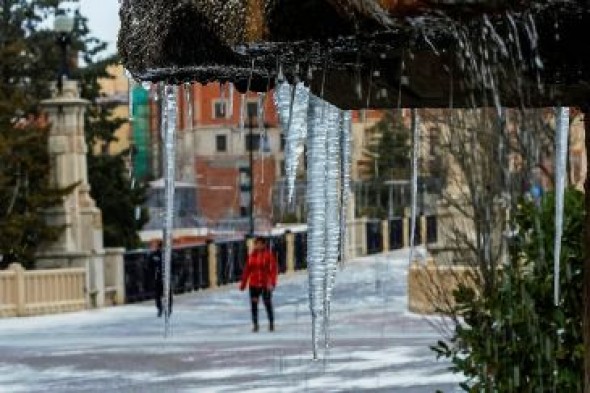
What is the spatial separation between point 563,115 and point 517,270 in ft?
10.1

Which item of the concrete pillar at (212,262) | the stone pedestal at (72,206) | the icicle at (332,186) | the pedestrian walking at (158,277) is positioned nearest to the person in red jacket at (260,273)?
the pedestrian walking at (158,277)

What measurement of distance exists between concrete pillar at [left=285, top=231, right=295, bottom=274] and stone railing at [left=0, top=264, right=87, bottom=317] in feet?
42.9

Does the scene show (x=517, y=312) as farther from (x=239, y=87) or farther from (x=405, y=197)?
(x=405, y=197)

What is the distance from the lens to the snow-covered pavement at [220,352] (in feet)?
45.5

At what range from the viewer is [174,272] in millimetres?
30766

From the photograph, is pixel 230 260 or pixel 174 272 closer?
pixel 174 272

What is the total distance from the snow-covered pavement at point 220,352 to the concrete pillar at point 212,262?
384 centimetres

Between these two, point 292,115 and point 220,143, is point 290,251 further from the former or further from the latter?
point 220,143

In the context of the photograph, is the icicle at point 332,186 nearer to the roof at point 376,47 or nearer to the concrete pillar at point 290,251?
the roof at point 376,47

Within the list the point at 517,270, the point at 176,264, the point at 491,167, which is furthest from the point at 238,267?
the point at 517,270

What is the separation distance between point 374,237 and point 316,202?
45.1 meters

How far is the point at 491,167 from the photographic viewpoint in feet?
42.4

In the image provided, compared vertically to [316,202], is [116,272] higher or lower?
lower

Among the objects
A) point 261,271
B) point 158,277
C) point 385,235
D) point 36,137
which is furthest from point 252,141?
point 261,271
